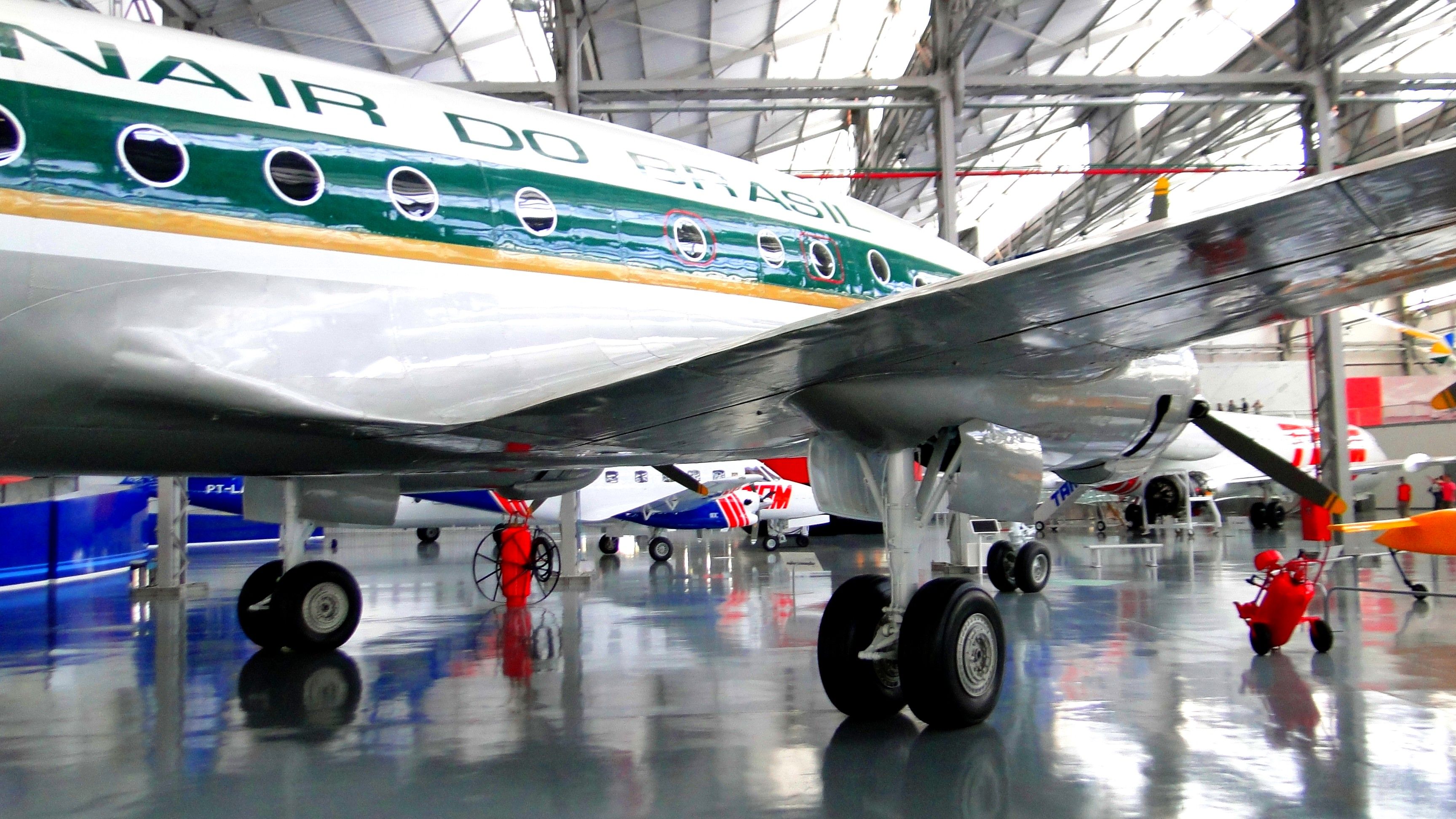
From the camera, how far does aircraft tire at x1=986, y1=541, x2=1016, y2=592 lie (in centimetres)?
1339

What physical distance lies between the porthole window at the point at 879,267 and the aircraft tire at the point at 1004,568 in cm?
618

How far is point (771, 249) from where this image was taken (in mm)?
7645

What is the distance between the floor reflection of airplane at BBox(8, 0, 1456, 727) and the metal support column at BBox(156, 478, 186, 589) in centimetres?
1090

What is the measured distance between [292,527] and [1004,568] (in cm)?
922

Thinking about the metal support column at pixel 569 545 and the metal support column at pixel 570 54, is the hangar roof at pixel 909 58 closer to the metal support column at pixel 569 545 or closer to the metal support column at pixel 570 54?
the metal support column at pixel 570 54

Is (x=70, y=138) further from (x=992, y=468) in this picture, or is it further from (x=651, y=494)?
(x=651, y=494)

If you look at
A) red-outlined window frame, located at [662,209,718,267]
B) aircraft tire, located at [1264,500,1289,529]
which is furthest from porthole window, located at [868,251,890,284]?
aircraft tire, located at [1264,500,1289,529]

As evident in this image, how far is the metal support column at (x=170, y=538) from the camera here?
1625 cm

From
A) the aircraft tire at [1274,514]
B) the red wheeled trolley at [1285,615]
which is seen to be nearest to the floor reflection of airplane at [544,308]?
the red wheeled trolley at [1285,615]

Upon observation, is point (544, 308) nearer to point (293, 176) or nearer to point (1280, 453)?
point (293, 176)

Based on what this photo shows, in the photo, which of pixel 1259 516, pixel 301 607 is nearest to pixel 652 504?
pixel 301 607

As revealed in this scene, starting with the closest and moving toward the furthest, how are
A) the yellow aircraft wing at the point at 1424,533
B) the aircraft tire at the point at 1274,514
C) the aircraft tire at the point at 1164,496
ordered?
the yellow aircraft wing at the point at 1424,533 → the aircraft tire at the point at 1164,496 → the aircraft tire at the point at 1274,514

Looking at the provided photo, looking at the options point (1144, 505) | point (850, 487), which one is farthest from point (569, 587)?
point (1144, 505)

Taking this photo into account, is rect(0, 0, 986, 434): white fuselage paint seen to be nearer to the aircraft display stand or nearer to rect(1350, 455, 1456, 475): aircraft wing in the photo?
the aircraft display stand
